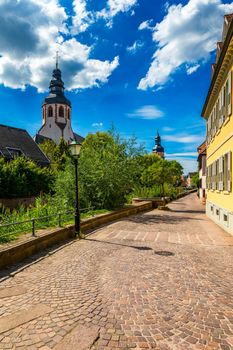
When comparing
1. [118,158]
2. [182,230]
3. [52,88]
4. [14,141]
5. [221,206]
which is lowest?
[182,230]

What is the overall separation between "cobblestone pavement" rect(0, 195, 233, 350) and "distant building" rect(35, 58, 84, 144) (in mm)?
78810

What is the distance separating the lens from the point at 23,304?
4.48 metres

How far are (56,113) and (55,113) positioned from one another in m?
0.36

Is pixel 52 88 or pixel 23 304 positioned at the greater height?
pixel 52 88

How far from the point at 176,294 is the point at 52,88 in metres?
89.2

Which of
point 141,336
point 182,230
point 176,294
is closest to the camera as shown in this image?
point 141,336

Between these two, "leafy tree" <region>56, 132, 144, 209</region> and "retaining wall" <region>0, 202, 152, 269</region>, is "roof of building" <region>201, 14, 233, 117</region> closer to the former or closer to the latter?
"leafy tree" <region>56, 132, 144, 209</region>

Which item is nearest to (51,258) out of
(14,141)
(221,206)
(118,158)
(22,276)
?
(22,276)

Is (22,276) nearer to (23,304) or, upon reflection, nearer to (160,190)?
(23,304)

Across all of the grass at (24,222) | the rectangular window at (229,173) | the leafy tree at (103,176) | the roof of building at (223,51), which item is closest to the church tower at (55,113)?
the leafy tree at (103,176)

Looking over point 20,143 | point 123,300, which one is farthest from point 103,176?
point 20,143

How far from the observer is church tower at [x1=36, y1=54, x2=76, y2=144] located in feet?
275

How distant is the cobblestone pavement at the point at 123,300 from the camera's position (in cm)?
352

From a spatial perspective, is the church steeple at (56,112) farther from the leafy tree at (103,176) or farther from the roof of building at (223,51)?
the roof of building at (223,51)
